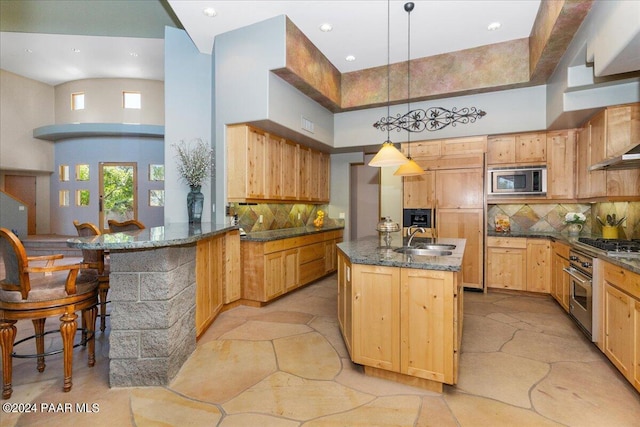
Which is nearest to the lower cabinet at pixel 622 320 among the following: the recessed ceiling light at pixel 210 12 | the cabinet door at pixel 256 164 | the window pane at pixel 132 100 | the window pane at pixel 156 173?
the cabinet door at pixel 256 164

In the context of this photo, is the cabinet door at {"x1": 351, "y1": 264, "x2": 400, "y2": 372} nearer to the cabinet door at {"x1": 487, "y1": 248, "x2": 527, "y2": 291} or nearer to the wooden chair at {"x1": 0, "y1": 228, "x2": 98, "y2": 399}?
the wooden chair at {"x1": 0, "y1": 228, "x2": 98, "y2": 399}

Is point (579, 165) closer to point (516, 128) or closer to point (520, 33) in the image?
point (516, 128)

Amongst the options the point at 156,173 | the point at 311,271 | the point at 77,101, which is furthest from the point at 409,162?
the point at 77,101

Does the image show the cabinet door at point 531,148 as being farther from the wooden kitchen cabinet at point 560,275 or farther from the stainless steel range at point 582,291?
the stainless steel range at point 582,291

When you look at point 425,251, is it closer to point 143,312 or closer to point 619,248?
point 619,248

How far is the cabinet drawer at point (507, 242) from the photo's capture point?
4457 millimetres

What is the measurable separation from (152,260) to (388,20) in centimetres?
359

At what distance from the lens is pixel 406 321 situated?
7.25ft

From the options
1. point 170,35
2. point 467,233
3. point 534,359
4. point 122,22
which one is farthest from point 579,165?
point 122,22

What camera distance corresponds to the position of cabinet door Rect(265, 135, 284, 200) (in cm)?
440

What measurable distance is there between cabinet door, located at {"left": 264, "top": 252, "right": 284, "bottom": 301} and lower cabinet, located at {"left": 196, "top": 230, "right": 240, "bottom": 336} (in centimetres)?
37

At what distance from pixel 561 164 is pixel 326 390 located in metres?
4.45

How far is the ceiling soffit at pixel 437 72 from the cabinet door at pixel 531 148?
28.5 inches

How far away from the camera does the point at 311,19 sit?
3.71 metres
